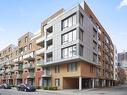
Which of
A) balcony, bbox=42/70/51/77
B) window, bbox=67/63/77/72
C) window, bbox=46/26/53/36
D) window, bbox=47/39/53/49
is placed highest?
window, bbox=46/26/53/36

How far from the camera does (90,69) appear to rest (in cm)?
4988

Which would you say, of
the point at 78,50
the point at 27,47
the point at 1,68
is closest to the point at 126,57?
the point at 1,68

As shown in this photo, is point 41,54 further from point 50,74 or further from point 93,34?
point 93,34

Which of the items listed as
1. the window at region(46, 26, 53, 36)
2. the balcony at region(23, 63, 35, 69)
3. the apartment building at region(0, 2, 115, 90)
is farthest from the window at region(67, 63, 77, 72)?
the balcony at region(23, 63, 35, 69)

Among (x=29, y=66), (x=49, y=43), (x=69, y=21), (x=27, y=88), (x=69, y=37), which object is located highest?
(x=69, y=21)

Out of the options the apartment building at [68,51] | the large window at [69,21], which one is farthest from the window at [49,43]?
the large window at [69,21]

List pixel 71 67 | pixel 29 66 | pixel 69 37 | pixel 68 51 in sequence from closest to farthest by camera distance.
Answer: pixel 68 51, pixel 69 37, pixel 71 67, pixel 29 66

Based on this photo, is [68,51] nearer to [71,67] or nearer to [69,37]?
[69,37]

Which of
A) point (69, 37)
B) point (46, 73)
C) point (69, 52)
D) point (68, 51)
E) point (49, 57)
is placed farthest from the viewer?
point (46, 73)

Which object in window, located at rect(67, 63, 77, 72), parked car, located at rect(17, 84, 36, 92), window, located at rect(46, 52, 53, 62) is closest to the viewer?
parked car, located at rect(17, 84, 36, 92)

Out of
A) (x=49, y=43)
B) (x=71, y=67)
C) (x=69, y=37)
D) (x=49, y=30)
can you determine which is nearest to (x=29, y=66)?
(x=49, y=43)

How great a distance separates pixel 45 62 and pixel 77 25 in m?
13.0

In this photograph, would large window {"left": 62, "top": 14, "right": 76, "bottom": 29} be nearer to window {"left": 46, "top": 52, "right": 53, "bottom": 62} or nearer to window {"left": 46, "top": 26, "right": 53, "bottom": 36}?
window {"left": 46, "top": 26, "right": 53, "bottom": 36}

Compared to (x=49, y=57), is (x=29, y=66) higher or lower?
lower
